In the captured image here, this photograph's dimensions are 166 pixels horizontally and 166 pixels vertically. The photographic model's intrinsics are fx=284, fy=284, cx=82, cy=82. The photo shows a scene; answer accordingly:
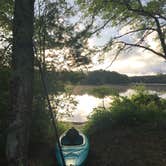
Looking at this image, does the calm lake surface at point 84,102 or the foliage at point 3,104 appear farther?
the calm lake surface at point 84,102

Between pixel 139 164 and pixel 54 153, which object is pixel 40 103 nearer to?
pixel 54 153

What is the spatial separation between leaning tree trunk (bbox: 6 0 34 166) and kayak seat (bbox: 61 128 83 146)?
2139 millimetres

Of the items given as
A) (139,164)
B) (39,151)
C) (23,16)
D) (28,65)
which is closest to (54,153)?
(39,151)

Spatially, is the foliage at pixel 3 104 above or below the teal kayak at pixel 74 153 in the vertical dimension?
above

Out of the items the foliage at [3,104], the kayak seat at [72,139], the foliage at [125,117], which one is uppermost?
the foliage at [3,104]

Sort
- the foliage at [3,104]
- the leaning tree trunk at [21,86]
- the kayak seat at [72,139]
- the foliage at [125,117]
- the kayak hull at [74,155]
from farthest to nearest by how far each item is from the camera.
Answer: the foliage at [125,117], the kayak seat at [72,139], the foliage at [3,104], the kayak hull at [74,155], the leaning tree trunk at [21,86]

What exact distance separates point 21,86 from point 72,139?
9.49ft

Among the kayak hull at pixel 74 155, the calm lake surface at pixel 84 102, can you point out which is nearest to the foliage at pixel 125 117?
the calm lake surface at pixel 84 102

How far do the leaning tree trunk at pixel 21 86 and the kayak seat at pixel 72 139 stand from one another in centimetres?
214

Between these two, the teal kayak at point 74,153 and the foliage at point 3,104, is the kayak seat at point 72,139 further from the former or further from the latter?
the foliage at point 3,104

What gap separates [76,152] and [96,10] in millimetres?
7419

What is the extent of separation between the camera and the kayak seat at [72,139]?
25.6ft

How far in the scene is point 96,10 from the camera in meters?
12.6

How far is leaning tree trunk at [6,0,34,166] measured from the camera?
560 centimetres
